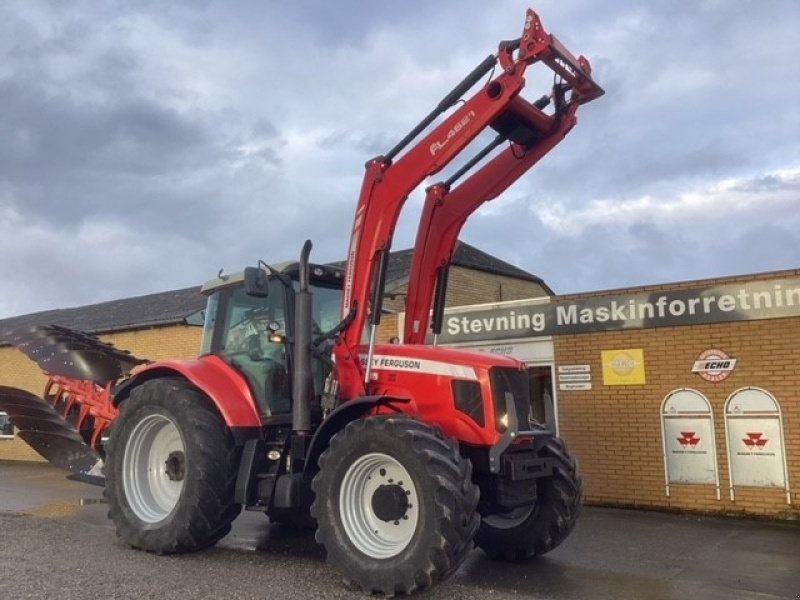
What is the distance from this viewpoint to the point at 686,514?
31.0 feet

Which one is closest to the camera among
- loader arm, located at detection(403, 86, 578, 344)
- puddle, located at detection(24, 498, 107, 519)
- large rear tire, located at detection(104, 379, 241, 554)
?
large rear tire, located at detection(104, 379, 241, 554)

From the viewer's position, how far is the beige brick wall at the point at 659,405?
899 centimetres

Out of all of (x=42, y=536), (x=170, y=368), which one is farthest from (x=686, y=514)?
(x=42, y=536)

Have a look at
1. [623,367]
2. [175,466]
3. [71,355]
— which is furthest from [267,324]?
[623,367]

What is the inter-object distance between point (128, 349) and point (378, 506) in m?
13.0

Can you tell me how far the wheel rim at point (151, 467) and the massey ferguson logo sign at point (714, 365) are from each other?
6.19 metres

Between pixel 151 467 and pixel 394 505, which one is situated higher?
pixel 151 467

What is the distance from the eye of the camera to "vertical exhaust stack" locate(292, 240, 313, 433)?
634 cm

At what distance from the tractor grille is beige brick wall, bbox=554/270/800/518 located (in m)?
4.00

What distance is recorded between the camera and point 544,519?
653cm

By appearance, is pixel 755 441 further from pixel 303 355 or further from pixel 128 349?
pixel 128 349

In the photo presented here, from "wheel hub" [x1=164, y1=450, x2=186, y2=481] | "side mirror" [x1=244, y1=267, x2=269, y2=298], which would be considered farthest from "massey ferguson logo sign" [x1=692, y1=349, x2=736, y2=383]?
"wheel hub" [x1=164, y1=450, x2=186, y2=481]

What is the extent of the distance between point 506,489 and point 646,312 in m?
4.81

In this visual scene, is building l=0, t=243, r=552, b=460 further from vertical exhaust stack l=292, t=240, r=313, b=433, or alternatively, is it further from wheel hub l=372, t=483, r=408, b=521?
wheel hub l=372, t=483, r=408, b=521
